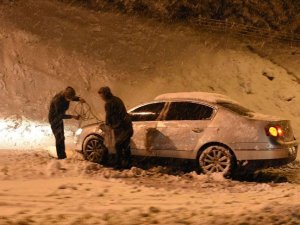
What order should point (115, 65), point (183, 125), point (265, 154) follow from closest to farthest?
point (265, 154), point (183, 125), point (115, 65)

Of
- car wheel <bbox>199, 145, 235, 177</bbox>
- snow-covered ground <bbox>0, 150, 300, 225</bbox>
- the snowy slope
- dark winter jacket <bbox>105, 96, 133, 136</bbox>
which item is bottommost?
snow-covered ground <bbox>0, 150, 300, 225</bbox>

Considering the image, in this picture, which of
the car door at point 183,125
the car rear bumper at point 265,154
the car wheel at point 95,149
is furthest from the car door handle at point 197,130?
the car wheel at point 95,149

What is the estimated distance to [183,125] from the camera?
9.33 meters

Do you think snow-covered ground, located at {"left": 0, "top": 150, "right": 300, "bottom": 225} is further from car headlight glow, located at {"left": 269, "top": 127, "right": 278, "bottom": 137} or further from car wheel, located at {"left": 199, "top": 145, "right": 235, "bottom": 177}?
car headlight glow, located at {"left": 269, "top": 127, "right": 278, "bottom": 137}

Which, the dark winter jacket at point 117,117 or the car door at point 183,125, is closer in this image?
the car door at point 183,125

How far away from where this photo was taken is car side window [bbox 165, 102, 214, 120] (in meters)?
9.30

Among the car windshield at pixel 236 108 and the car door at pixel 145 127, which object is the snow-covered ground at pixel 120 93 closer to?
the car door at pixel 145 127

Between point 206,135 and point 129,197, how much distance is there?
250 cm

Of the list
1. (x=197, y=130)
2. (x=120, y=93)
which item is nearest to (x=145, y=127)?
(x=197, y=130)

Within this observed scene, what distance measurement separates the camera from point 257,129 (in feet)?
28.5

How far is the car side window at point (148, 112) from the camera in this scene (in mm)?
9805

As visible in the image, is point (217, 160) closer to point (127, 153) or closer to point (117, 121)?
point (127, 153)

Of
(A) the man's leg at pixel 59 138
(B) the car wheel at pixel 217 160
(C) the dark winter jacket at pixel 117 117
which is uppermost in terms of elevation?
(C) the dark winter jacket at pixel 117 117

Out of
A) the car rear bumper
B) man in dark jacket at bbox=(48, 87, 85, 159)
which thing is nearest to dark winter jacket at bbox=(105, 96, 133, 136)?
man in dark jacket at bbox=(48, 87, 85, 159)
